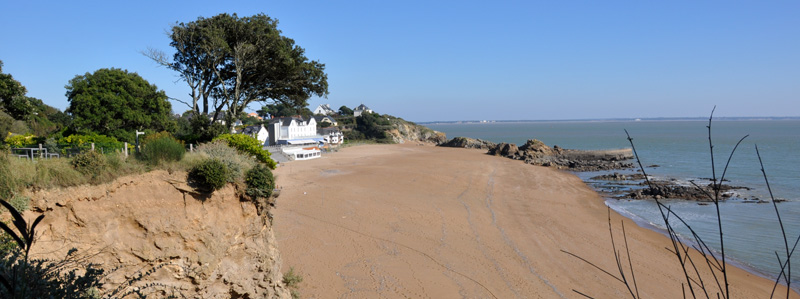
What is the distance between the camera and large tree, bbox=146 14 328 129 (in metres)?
17.1

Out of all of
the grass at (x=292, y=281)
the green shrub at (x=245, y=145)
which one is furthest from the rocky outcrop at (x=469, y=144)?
the grass at (x=292, y=281)

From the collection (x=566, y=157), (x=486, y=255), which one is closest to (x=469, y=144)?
(x=566, y=157)

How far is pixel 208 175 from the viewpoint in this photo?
366 inches

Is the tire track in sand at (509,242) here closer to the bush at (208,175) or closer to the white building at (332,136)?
the bush at (208,175)

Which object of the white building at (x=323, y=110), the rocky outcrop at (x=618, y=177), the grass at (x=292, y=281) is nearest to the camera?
the grass at (x=292, y=281)

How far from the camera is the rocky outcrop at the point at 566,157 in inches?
1748

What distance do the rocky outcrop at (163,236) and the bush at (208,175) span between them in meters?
0.20

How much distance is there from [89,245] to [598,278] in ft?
42.0

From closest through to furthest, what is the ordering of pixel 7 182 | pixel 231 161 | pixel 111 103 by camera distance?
pixel 7 182
pixel 231 161
pixel 111 103

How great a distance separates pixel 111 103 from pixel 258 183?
39.0ft

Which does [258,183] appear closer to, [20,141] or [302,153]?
[20,141]

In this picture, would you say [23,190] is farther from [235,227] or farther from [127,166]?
[235,227]

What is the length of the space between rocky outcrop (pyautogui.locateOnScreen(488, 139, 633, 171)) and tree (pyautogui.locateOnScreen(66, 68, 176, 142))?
3629cm

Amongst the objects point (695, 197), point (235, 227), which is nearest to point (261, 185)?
point (235, 227)
